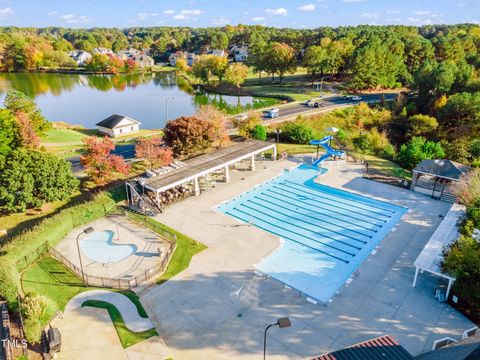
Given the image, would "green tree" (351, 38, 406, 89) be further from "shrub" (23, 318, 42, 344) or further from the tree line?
"shrub" (23, 318, 42, 344)

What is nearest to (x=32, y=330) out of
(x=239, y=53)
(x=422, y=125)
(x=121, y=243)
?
(x=121, y=243)

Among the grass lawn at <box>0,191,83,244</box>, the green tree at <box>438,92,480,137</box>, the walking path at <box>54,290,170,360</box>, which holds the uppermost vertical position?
the green tree at <box>438,92,480,137</box>

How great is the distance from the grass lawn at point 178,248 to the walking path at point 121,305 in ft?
7.33

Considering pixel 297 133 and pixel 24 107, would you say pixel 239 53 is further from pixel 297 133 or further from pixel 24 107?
pixel 24 107

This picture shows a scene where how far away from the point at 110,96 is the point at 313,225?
70293 millimetres

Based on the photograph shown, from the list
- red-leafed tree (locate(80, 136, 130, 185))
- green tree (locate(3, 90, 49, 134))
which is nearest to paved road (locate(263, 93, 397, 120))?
red-leafed tree (locate(80, 136, 130, 185))

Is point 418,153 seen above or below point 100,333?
above

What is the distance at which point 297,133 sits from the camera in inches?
1676

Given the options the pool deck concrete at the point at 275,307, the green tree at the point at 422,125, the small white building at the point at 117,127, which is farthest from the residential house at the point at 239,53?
the pool deck concrete at the point at 275,307

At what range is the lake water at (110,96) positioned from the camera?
6500 cm

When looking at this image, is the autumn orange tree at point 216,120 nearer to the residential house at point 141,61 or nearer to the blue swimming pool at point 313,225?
the blue swimming pool at point 313,225

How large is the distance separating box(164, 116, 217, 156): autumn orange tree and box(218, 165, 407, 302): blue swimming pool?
764 cm

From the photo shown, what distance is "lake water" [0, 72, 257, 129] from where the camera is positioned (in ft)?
213

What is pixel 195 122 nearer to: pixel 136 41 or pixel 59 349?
pixel 59 349
